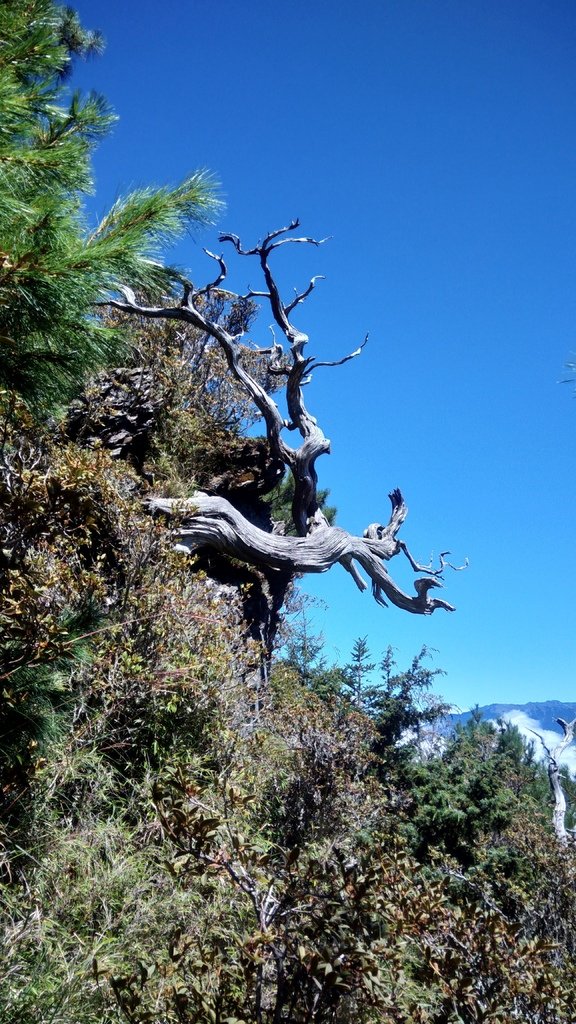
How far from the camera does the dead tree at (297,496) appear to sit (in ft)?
28.9

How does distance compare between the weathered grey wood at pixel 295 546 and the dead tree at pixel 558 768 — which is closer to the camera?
the weathered grey wood at pixel 295 546

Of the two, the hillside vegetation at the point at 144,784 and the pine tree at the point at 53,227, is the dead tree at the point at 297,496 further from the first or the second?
the pine tree at the point at 53,227

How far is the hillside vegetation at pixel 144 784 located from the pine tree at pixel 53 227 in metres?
0.01

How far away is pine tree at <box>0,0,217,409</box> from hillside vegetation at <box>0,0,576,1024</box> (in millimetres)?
11

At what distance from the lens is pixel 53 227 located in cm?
220

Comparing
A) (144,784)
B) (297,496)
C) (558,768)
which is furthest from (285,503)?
(144,784)

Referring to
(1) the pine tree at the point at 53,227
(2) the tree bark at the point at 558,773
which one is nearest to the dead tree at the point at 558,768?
(2) the tree bark at the point at 558,773

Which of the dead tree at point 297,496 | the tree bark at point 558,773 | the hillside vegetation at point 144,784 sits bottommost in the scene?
the hillside vegetation at point 144,784

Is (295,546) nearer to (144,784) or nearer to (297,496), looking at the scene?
(297,496)

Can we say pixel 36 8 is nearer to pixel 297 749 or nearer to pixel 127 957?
pixel 127 957

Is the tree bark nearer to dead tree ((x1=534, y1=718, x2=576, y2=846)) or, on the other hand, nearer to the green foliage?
dead tree ((x1=534, y1=718, x2=576, y2=846))

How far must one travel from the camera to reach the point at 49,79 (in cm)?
279

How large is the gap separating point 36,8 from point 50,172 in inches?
43.7

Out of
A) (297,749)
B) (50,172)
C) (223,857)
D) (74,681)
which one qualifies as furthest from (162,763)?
(50,172)
